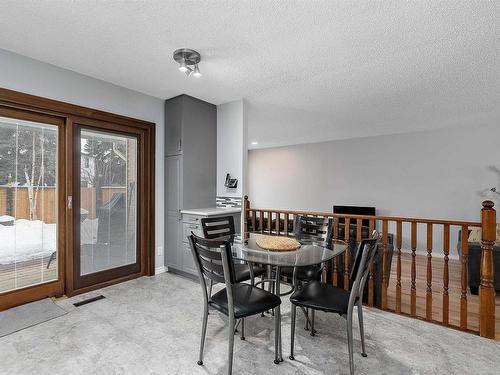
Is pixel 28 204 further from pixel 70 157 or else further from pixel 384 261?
pixel 384 261

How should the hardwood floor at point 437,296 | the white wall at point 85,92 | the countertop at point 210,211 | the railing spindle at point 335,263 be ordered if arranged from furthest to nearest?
the countertop at point 210,211 < the railing spindle at point 335,263 < the hardwood floor at point 437,296 < the white wall at point 85,92

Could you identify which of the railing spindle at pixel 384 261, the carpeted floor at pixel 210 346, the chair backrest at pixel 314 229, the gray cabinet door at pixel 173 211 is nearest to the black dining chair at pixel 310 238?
the chair backrest at pixel 314 229

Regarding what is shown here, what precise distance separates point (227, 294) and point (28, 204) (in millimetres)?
2498

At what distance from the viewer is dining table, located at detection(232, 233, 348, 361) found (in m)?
1.93

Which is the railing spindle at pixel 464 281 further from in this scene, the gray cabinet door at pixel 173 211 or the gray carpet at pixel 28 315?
the gray carpet at pixel 28 315

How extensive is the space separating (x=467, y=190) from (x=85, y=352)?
6.53m

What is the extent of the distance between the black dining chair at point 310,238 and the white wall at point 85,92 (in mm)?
2073

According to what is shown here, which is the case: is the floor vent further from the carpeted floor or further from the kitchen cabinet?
the kitchen cabinet

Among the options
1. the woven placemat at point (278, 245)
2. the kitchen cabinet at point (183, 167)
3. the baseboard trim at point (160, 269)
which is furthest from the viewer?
the baseboard trim at point (160, 269)

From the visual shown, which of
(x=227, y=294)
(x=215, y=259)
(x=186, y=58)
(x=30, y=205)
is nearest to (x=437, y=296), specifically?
(x=227, y=294)

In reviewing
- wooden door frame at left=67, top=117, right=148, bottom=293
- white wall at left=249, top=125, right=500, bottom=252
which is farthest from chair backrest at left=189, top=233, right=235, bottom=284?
white wall at left=249, top=125, right=500, bottom=252

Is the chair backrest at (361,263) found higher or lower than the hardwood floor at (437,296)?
higher

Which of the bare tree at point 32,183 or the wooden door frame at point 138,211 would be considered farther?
the wooden door frame at point 138,211

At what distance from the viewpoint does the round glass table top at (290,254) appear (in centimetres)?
193
